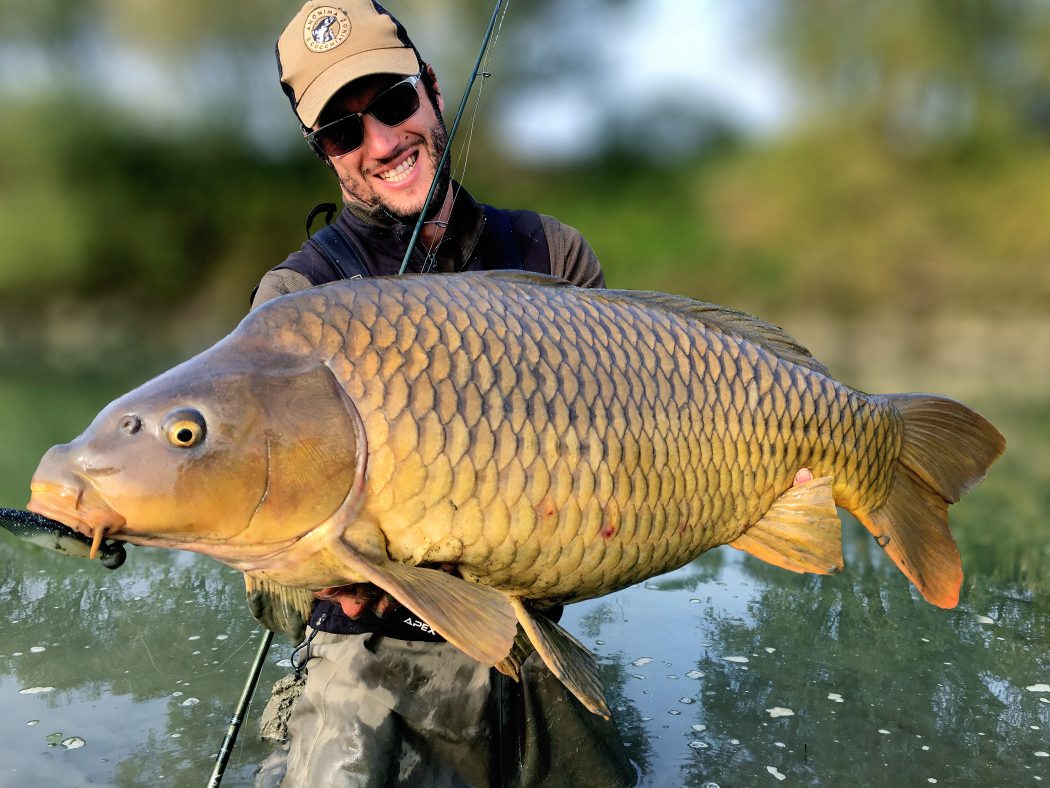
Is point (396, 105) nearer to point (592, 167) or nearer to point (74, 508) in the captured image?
point (74, 508)

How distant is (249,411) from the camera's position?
1268 mm

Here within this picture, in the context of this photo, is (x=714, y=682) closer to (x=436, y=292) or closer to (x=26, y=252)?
(x=436, y=292)

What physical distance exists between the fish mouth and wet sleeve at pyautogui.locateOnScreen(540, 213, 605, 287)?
1171mm

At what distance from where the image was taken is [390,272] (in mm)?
1991

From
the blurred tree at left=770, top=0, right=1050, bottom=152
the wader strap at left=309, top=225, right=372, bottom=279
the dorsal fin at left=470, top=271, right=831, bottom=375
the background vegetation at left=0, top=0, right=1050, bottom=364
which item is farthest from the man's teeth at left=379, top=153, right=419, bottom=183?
the blurred tree at left=770, top=0, right=1050, bottom=152

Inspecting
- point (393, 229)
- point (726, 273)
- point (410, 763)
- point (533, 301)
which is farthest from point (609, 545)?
point (726, 273)

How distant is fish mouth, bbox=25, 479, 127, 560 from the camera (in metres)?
1.20

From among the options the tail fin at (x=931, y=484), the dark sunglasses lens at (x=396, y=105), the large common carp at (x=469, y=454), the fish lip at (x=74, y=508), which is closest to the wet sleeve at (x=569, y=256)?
the dark sunglasses lens at (x=396, y=105)

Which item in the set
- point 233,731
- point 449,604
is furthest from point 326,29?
point 233,731

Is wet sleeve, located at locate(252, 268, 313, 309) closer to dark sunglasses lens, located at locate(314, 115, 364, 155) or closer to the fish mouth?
dark sunglasses lens, located at locate(314, 115, 364, 155)

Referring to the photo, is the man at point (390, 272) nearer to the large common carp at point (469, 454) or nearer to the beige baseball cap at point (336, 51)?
the beige baseball cap at point (336, 51)

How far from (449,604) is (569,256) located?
1.08m

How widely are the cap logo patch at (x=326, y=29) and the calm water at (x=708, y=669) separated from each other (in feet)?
A: 4.81

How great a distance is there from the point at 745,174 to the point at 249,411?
396 inches
